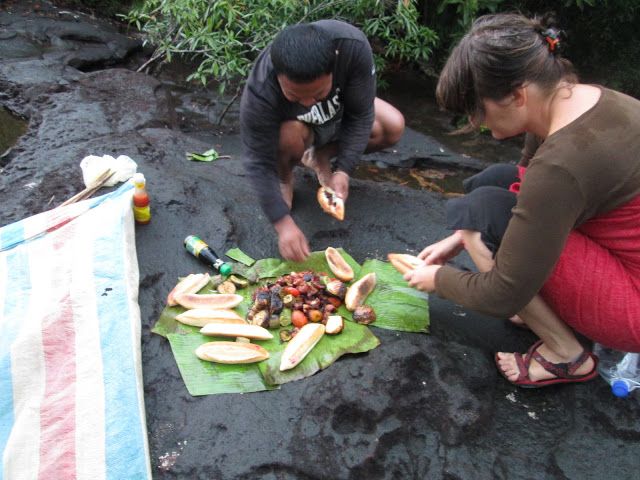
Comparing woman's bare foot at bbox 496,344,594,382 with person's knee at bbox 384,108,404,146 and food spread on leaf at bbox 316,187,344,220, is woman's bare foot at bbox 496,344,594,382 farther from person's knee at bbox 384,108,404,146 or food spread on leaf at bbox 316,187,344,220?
person's knee at bbox 384,108,404,146

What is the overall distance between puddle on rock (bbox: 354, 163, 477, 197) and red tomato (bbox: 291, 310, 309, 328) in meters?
2.11

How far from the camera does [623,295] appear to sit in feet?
6.03

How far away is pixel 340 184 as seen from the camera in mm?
2961

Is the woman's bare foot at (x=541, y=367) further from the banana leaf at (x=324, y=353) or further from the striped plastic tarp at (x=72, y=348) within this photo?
the striped plastic tarp at (x=72, y=348)

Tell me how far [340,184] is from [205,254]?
870 millimetres

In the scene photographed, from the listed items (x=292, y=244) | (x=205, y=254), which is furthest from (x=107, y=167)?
(x=292, y=244)

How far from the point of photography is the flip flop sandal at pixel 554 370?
213 centimetres

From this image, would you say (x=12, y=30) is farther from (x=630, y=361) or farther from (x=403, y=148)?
(x=630, y=361)

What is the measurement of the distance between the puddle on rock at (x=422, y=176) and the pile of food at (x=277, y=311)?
1.85m

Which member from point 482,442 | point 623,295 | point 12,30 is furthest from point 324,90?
point 12,30

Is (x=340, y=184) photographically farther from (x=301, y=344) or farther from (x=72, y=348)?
(x=72, y=348)

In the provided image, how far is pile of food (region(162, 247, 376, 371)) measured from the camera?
216 cm

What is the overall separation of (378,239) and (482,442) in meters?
1.37

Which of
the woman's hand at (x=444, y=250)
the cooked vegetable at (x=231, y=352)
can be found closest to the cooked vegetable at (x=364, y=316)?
the woman's hand at (x=444, y=250)
